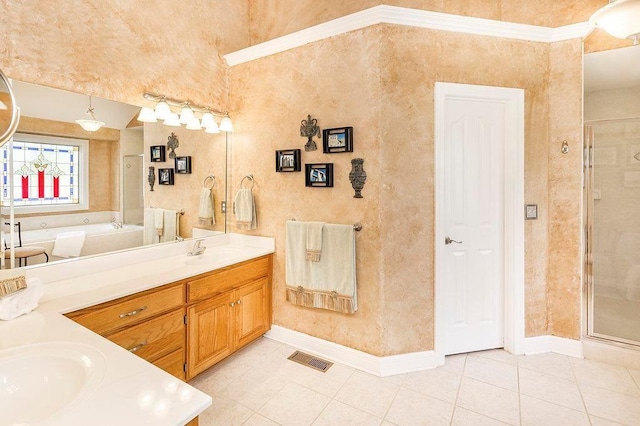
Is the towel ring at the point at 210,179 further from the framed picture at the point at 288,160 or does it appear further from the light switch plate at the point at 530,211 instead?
the light switch plate at the point at 530,211

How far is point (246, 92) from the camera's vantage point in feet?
9.71

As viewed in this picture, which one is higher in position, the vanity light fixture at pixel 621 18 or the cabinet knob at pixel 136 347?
the vanity light fixture at pixel 621 18

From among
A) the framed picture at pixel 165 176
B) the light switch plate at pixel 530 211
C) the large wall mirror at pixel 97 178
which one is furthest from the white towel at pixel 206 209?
the light switch plate at pixel 530 211

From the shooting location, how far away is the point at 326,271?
2.49 metres

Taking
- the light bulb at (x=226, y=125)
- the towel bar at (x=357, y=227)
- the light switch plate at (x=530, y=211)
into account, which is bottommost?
the towel bar at (x=357, y=227)

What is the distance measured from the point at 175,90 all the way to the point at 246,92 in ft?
2.08

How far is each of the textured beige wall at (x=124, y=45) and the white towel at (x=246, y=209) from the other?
90cm

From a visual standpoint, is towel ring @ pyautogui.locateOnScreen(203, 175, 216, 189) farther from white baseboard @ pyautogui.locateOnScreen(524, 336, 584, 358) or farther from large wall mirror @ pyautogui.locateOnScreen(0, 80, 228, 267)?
white baseboard @ pyautogui.locateOnScreen(524, 336, 584, 358)

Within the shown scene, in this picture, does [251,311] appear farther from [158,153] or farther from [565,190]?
[565,190]

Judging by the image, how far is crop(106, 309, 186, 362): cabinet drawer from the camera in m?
1.74

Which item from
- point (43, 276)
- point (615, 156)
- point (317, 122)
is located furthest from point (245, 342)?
point (615, 156)

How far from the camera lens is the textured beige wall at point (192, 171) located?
2527 mm

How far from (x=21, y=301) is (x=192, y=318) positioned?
2.96ft

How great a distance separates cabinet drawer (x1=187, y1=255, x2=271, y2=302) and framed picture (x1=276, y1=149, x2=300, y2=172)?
811 millimetres
